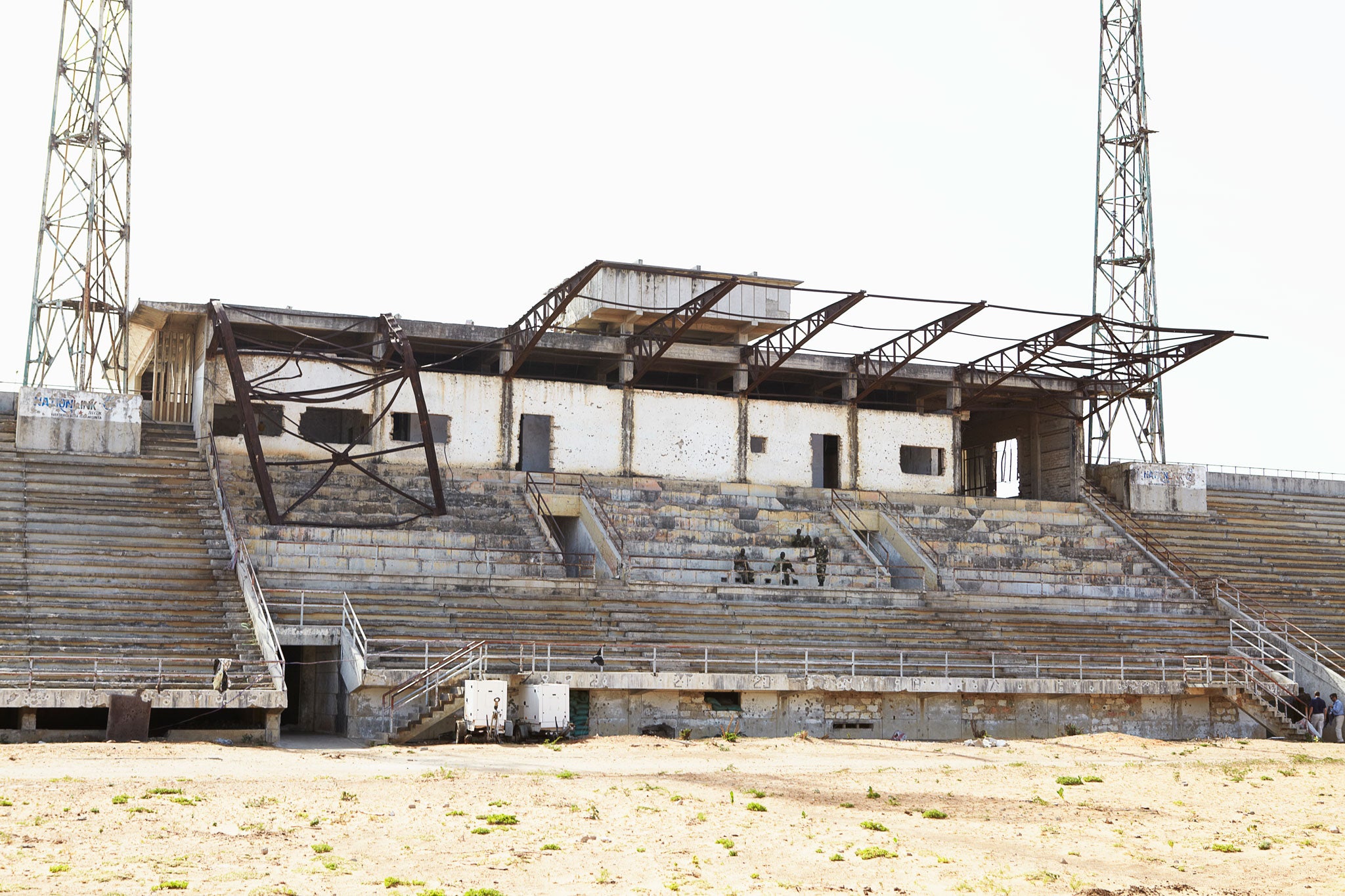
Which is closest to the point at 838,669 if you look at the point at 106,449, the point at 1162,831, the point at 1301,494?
the point at 1162,831

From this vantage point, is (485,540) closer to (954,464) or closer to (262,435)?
(262,435)

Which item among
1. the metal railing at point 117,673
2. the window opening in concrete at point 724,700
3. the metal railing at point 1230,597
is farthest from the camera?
the metal railing at point 1230,597

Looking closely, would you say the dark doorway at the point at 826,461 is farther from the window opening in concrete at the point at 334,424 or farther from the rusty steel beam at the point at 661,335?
the window opening in concrete at the point at 334,424

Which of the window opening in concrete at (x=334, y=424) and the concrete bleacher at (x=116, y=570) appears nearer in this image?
the concrete bleacher at (x=116, y=570)

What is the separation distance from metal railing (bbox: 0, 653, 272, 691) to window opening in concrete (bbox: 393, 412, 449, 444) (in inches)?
533

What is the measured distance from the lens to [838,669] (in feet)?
94.9

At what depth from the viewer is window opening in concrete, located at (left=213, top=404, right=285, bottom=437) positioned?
3675 cm

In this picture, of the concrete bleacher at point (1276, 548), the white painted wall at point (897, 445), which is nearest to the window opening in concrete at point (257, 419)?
the white painted wall at point (897, 445)

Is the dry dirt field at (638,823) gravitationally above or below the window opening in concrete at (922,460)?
below

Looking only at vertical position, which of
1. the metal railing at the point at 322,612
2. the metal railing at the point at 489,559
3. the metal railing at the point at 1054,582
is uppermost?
the metal railing at the point at 489,559

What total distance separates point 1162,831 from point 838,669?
40.3 ft

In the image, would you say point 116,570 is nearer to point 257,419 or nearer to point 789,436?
point 257,419

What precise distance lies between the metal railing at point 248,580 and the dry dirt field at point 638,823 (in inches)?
103

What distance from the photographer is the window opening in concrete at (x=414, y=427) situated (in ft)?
124
